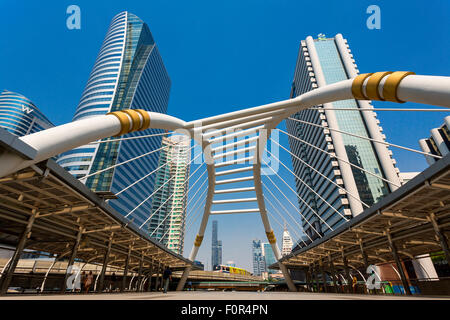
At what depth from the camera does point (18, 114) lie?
127 metres

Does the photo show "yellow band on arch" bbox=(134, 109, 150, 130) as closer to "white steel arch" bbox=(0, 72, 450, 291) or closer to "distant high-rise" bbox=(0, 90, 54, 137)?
"white steel arch" bbox=(0, 72, 450, 291)

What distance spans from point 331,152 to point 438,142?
31.4 metres

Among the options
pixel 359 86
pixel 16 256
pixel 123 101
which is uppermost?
pixel 123 101

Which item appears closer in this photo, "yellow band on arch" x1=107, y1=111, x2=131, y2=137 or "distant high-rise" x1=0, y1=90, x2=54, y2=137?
"yellow band on arch" x1=107, y1=111, x2=131, y2=137

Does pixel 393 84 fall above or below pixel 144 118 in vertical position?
below

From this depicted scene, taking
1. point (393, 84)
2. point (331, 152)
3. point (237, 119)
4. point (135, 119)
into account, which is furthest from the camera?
point (331, 152)

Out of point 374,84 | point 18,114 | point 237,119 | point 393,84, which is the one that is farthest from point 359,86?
point 18,114

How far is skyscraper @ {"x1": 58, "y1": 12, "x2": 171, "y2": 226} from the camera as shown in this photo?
253 ft

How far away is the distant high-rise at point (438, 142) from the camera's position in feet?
214

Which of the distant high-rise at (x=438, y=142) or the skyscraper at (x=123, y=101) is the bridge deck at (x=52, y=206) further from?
the distant high-rise at (x=438, y=142)

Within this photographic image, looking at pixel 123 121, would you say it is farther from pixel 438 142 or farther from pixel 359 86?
pixel 438 142

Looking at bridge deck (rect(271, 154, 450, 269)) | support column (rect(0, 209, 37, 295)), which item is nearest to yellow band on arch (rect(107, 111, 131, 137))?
support column (rect(0, 209, 37, 295))
